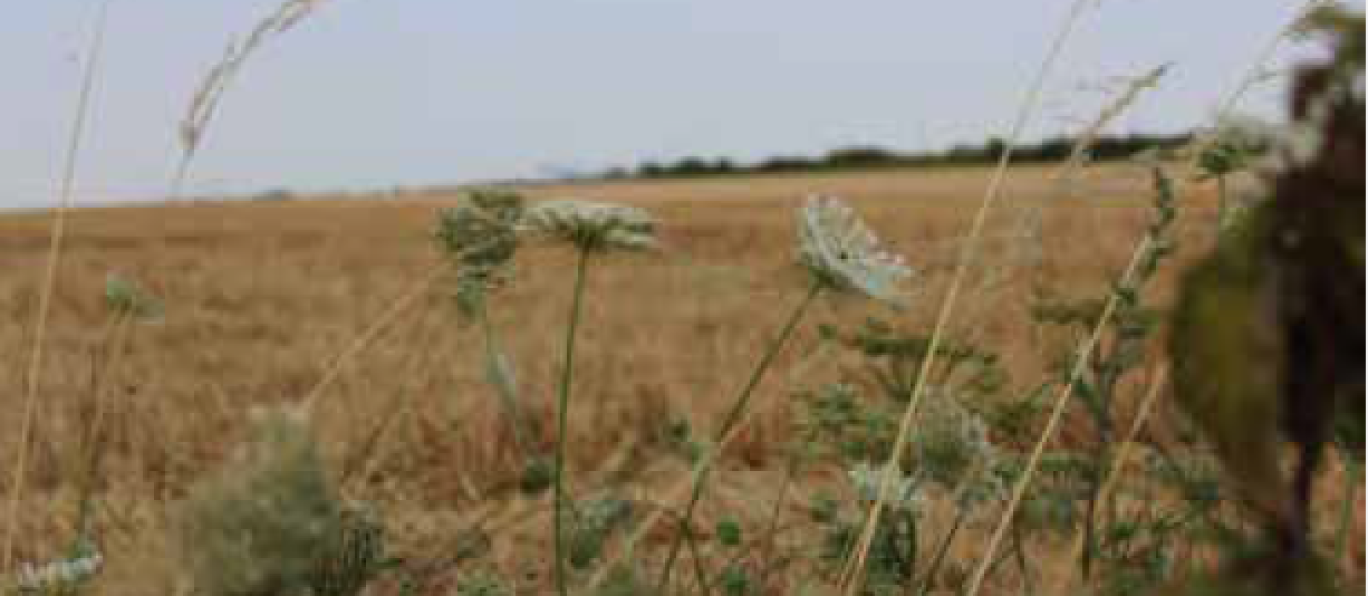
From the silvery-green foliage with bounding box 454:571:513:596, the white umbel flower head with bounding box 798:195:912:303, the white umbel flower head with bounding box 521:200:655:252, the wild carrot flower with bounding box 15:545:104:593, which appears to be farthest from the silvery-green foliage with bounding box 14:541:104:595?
the white umbel flower head with bounding box 798:195:912:303

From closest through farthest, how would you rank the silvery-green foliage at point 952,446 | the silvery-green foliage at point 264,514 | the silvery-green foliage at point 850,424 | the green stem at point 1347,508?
the silvery-green foliage at point 264,514 < the green stem at point 1347,508 < the silvery-green foliage at point 952,446 < the silvery-green foliage at point 850,424

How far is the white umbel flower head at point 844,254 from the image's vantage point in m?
0.96

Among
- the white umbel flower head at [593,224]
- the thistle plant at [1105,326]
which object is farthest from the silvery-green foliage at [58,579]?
the thistle plant at [1105,326]

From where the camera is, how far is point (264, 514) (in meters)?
0.35

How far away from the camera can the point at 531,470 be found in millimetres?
1217

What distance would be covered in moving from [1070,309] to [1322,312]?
111 centimetres

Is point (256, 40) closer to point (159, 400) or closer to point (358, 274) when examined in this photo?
point (159, 400)

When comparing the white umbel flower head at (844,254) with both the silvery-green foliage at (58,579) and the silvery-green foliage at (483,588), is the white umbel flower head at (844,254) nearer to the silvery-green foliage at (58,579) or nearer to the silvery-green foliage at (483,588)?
the silvery-green foliage at (483,588)

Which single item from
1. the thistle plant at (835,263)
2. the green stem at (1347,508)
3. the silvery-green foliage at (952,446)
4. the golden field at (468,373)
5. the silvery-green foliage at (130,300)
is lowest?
the golden field at (468,373)

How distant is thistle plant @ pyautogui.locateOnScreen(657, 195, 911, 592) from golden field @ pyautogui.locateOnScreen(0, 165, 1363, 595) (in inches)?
1.7

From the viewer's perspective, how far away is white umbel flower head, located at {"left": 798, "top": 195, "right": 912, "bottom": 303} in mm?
962

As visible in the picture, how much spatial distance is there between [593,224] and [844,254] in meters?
0.20

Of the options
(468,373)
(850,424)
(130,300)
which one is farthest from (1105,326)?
(468,373)

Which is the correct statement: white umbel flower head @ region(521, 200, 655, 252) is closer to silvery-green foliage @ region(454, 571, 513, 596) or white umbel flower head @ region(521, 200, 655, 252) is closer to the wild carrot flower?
silvery-green foliage @ region(454, 571, 513, 596)
